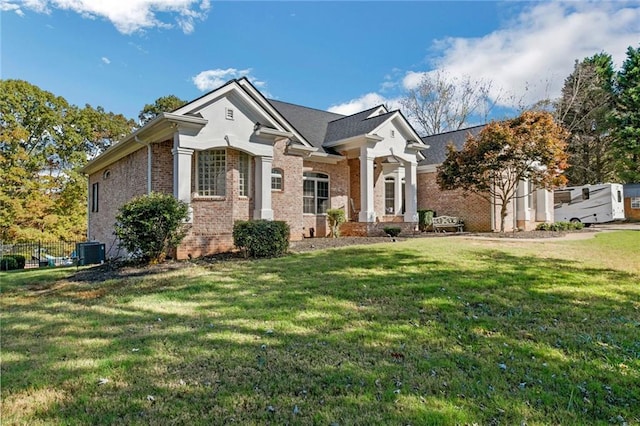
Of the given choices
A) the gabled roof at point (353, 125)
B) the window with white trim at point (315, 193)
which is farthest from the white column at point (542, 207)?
the window with white trim at point (315, 193)

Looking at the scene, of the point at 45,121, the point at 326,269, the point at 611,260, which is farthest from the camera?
the point at 45,121

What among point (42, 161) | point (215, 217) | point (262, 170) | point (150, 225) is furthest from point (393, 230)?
point (42, 161)

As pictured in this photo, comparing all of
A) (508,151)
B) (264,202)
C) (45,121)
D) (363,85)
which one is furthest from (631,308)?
(45,121)

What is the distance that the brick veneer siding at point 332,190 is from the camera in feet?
55.1

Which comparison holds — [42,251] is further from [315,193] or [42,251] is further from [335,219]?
[335,219]

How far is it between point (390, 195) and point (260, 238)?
1111cm

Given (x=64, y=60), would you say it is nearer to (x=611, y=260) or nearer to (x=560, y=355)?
(x=560, y=355)

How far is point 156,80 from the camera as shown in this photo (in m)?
19.0

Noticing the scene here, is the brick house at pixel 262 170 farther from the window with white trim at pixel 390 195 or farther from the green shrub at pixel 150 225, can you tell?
the green shrub at pixel 150 225

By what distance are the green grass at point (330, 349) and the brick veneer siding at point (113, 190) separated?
5966mm

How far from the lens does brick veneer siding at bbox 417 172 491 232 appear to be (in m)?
19.4

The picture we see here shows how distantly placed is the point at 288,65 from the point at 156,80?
694 centimetres

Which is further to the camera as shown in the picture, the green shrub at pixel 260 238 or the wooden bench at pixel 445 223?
the wooden bench at pixel 445 223

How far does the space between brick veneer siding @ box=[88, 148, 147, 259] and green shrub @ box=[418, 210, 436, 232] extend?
13497 mm
